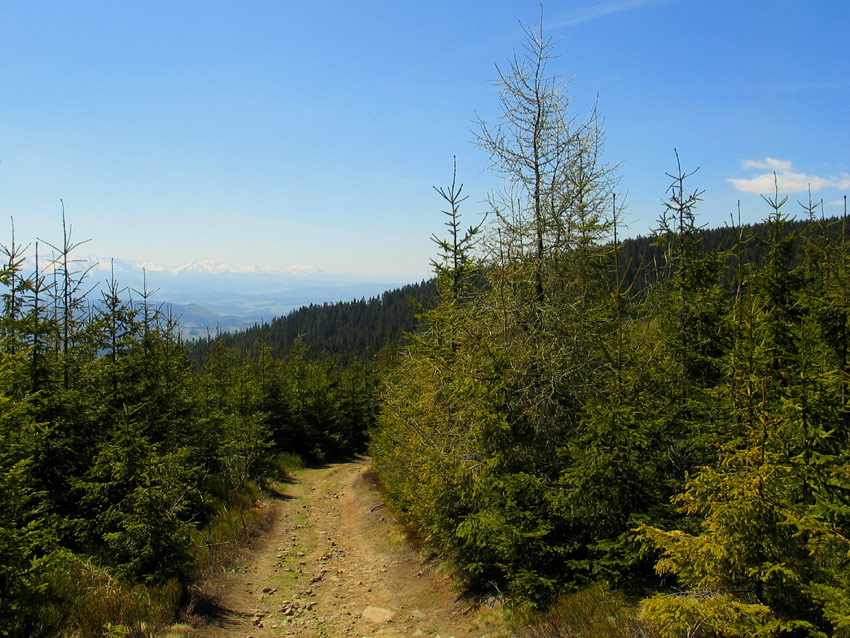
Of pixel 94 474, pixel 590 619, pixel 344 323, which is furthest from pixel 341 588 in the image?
pixel 344 323

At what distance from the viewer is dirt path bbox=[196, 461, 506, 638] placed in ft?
25.6

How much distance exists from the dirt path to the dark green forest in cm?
79

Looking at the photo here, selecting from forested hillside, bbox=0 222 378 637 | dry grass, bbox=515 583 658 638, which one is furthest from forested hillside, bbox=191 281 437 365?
dry grass, bbox=515 583 658 638

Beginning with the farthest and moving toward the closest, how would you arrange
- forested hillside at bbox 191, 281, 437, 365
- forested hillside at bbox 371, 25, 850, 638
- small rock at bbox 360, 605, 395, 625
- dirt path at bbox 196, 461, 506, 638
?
forested hillside at bbox 191, 281, 437, 365 → small rock at bbox 360, 605, 395, 625 → dirt path at bbox 196, 461, 506, 638 → forested hillside at bbox 371, 25, 850, 638

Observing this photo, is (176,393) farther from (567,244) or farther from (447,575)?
(567,244)

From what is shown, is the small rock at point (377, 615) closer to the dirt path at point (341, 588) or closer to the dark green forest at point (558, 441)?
the dirt path at point (341, 588)

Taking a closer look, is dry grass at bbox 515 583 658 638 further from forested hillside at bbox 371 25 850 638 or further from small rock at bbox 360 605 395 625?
small rock at bbox 360 605 395 625

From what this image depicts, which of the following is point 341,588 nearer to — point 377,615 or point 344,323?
point 377,615

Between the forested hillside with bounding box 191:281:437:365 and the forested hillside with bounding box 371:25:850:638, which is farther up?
the forested hillside with bounding box 191:281:437:365

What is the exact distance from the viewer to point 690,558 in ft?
15.0

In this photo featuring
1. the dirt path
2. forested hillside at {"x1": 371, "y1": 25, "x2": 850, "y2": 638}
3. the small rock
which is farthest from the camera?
the small rock

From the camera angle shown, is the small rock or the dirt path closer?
the dirt path

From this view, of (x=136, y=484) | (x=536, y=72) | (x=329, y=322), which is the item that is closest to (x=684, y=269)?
(x=536, y=72)

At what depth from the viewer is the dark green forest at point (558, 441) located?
4562mm
